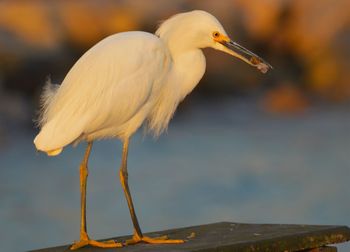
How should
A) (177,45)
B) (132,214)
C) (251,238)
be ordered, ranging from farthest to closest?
(177,45)
(132,214)
(251,238)

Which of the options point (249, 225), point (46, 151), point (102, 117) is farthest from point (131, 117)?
point (249, 225)

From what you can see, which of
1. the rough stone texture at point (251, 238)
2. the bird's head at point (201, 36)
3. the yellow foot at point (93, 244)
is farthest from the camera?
the bird's head at point (201, 36)

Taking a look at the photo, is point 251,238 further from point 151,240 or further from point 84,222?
point 84,222

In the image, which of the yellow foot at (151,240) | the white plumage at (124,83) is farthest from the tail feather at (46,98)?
the yellow foot at (151,240)

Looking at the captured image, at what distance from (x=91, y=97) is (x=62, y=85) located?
0.22 meters

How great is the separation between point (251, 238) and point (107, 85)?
999mm

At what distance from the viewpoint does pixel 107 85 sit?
4.60 meters

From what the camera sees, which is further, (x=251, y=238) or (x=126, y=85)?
(x=126, y=85)

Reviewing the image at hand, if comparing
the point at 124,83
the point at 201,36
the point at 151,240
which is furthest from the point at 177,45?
the point at 151,240

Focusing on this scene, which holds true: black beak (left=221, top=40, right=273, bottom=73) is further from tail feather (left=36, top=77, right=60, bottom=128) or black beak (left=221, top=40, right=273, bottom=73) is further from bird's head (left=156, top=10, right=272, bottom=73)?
tail feather (left=36, top=77, right=60, bottom=128)

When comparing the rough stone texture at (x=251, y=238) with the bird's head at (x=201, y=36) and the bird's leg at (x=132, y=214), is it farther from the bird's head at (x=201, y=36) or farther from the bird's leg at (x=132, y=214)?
the bird's head at (x=201, y=36)

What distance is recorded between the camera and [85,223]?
4582mm

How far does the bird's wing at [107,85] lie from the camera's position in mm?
4547

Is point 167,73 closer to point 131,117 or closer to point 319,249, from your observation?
point 131,117
